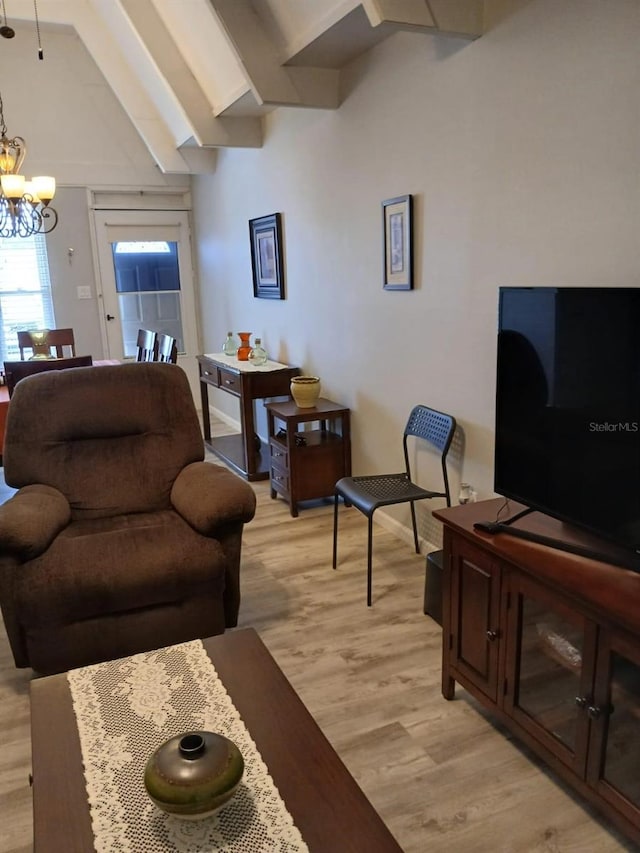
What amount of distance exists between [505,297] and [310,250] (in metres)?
2.45

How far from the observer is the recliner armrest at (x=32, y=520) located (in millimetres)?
2213

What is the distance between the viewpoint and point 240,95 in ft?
13.6

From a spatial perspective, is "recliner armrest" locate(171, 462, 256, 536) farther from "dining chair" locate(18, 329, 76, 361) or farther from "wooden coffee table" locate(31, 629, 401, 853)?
"dining chair" locate(18, 329, 76, 361)

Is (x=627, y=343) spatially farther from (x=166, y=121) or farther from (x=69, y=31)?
(x=69, y=31)

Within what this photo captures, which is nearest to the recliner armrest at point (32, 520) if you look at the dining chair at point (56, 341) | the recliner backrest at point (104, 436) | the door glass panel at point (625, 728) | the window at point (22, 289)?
the recliner backrest at point (104, 436)

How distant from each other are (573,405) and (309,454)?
2.22 m

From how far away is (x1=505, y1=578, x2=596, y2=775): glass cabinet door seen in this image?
1636 mm

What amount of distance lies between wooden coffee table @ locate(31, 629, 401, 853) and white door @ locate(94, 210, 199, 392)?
5.26 metres

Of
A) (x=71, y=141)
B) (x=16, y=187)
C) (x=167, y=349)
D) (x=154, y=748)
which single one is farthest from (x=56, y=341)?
(x=154, y=748)

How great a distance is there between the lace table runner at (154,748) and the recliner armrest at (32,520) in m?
0.68

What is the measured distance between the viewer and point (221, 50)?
4.13 metres

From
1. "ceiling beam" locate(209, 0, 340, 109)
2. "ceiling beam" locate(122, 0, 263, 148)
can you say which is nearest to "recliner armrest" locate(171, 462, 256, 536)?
"ceiling beam" locate(209, 0, 340, 109)

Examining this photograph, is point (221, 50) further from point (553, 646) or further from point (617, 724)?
point (617, 724)

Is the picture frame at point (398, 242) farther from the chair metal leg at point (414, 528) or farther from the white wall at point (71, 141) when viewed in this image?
the white wall at point (71, 141)
